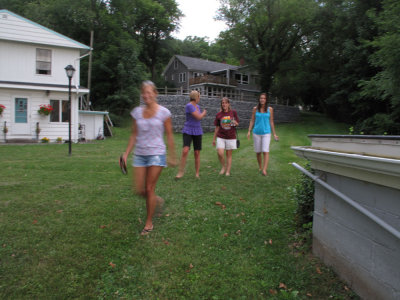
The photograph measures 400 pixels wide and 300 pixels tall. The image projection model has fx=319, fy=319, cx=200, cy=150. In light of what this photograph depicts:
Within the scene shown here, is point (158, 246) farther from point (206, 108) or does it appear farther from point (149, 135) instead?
point (206, 108)

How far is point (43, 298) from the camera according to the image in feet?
9.17

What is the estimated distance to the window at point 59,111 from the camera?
17.3 m

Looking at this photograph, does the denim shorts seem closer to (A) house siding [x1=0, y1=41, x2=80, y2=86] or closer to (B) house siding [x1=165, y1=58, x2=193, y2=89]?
(A) house siding [x1=0, y1=41, x2=80, y2=86]

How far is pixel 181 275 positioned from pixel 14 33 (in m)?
17.5

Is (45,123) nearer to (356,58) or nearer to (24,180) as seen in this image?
(24,180)

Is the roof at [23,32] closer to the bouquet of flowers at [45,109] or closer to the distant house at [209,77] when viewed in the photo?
the bouquet of flowers at [45,109]

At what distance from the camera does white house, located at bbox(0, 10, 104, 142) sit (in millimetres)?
16125

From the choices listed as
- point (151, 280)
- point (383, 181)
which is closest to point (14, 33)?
point (151, 280)

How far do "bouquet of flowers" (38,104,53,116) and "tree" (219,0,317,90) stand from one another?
A: 84.1 ft

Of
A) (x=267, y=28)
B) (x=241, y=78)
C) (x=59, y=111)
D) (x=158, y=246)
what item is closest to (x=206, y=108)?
(x=267, y=28)

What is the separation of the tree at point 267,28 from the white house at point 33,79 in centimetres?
2389

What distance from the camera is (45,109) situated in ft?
54.1

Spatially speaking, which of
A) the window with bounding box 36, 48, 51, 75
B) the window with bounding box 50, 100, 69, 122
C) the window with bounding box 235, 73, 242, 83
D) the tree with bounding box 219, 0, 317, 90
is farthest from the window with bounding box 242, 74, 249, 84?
the window with bounding box 36, 48, 51, 75

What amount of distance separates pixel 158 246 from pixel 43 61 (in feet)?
54.2
